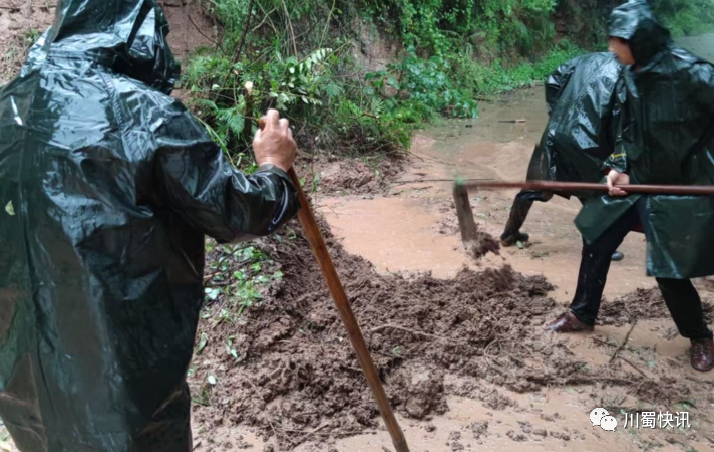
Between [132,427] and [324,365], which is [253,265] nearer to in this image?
[324,365]

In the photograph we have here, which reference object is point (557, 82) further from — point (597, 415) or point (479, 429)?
point (479, 429)

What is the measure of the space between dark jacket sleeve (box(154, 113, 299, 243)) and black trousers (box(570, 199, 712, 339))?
242 cm

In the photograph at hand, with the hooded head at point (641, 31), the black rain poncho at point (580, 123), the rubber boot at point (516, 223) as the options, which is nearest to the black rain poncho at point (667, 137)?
the hooded head at point (641, 31)

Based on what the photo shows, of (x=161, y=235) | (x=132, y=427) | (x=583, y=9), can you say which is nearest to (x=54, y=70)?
(x=161, y=235)

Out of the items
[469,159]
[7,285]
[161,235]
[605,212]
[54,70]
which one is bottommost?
[469,159]

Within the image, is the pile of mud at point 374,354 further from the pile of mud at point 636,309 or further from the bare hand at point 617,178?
the bare hand at point 617,178

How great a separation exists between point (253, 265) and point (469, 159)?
4467mm

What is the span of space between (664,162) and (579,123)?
3.06 ft

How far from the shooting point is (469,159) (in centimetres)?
776

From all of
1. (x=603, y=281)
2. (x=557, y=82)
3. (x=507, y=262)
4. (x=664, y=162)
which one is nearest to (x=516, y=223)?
(x=507, y=262)

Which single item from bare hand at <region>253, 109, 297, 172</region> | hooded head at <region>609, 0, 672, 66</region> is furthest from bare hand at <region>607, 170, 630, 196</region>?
bare hand at <region>253, 109, 297, 172</region>

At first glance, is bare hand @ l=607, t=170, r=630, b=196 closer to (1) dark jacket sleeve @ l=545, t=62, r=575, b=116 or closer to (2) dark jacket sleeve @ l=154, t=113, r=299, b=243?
(1) dark jacket sleeve @ l=545, t=62, r=575, b=116

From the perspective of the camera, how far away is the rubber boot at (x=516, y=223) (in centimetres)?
494

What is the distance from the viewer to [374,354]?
11.2 feet
